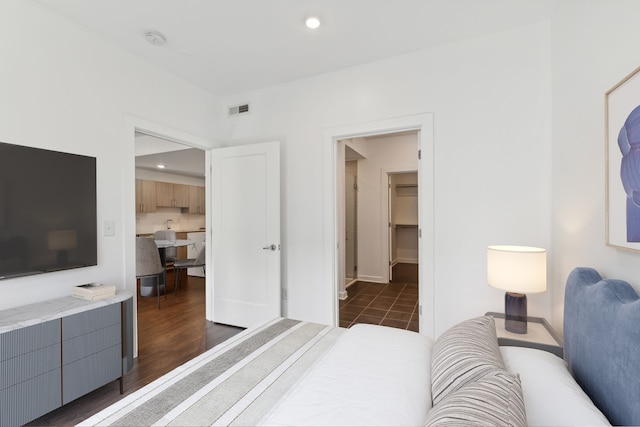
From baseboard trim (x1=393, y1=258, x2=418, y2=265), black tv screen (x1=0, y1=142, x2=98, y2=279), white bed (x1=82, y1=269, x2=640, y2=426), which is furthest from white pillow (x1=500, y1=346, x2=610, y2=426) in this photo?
baseboard trim (x1=393, y1=258, x2=418, y2=265)

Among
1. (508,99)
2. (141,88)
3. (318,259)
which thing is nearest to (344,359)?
(318,259)

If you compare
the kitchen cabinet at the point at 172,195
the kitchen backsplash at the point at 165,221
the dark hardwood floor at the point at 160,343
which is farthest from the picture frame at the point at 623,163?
the kitchen backsplash at the point at 165,221

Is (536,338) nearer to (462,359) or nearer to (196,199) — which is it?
(462,359)

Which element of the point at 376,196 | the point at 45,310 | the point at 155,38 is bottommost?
the point at 45,310

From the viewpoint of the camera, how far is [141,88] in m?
2.71

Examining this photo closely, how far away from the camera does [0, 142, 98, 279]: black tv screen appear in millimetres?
1812

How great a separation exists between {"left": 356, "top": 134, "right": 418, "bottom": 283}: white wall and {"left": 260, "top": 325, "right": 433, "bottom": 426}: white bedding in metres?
3.97

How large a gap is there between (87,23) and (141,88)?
0.57m

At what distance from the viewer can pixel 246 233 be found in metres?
3.33

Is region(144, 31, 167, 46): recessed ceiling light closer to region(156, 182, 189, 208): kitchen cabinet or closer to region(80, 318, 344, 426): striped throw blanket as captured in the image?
region(80, 318, 344, 426): striped throw blanket

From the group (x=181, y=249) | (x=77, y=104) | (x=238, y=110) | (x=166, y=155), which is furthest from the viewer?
(x=181, y=249)

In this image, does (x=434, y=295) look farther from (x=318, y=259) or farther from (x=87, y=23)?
(x=87, y=23)

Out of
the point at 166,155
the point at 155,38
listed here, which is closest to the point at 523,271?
the point at 155,38

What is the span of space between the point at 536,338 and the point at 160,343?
3.13m
